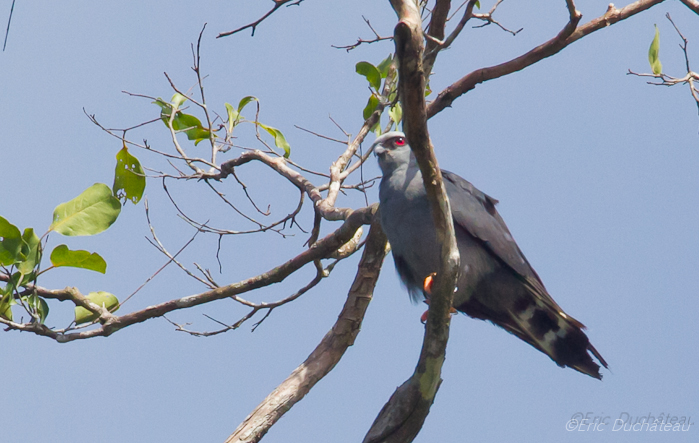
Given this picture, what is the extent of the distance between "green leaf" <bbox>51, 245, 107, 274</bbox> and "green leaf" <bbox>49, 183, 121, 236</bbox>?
0.12 m

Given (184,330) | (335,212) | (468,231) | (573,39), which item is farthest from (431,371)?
(573,39)

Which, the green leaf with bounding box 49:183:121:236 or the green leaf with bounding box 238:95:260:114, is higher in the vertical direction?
the green leaf with bounding box 238:95:260:114

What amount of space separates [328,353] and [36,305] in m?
1.96

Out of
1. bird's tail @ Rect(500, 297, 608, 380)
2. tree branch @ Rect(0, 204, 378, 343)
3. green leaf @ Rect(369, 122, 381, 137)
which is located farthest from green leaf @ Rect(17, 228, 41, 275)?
bird's tail @ Rect(500, 297, 608, 380)

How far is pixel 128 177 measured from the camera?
3.79 meters

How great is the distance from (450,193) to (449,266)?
1.30 m

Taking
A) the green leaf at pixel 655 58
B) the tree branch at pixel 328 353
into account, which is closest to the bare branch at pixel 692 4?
the green leaf at pixel 655 58

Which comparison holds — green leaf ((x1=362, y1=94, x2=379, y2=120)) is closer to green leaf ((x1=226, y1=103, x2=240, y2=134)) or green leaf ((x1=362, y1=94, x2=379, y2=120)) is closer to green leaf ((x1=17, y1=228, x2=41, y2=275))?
green leaf ((x1=226, y1=103, x2=240, y2=134))

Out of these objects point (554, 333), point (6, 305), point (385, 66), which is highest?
point (385, 66)

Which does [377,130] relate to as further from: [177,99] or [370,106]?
[177,99]

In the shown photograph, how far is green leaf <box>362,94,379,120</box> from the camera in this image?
4.71 m

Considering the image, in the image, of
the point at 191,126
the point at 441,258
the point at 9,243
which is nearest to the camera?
the point at 441,258

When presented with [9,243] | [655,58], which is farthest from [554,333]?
[9,243]

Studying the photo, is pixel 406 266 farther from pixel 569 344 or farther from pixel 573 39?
pixel 573 39
